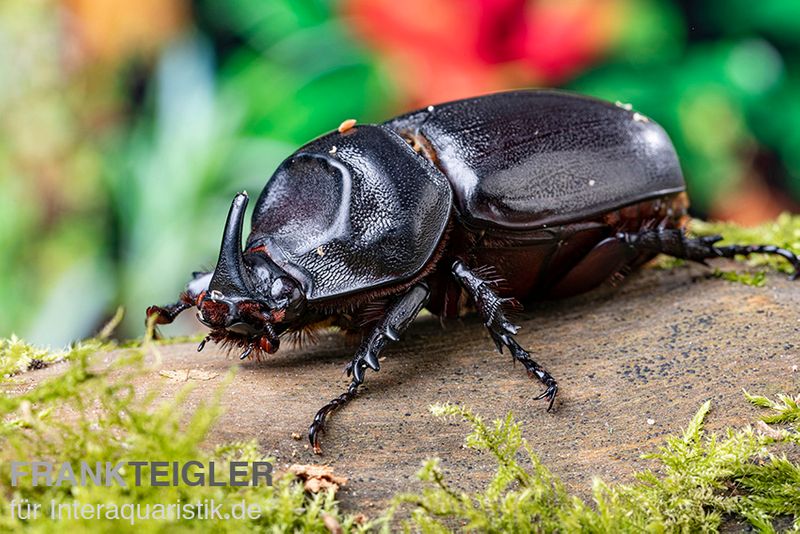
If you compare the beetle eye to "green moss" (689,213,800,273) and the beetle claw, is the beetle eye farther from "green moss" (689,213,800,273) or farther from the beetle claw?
"green moss" (689,213,800,273)

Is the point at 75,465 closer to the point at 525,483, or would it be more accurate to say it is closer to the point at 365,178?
the point at 525,483

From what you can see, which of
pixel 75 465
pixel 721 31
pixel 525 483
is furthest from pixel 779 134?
pixel 75 465

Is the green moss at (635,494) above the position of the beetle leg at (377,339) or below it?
below

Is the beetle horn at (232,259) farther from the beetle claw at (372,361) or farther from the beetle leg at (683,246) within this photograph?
the beetle leg at (683,246)

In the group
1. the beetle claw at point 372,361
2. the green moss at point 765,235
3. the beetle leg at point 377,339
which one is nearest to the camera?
the beetle leg at point 377,339

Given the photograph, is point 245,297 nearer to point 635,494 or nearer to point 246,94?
point 635,494

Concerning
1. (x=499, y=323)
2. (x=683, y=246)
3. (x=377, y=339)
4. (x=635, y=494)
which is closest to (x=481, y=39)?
(x=683, y=246)

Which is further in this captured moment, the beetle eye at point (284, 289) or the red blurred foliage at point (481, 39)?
the red blurred foliage at point (481, 39)

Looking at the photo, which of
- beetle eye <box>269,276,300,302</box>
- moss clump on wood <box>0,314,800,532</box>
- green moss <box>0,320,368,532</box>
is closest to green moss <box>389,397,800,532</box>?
moss clump on wood <box>0,314,800,532</box>

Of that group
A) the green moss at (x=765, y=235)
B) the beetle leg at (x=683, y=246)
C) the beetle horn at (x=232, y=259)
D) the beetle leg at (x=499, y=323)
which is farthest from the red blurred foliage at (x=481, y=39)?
the beetle horn at (x=232, y=259)
